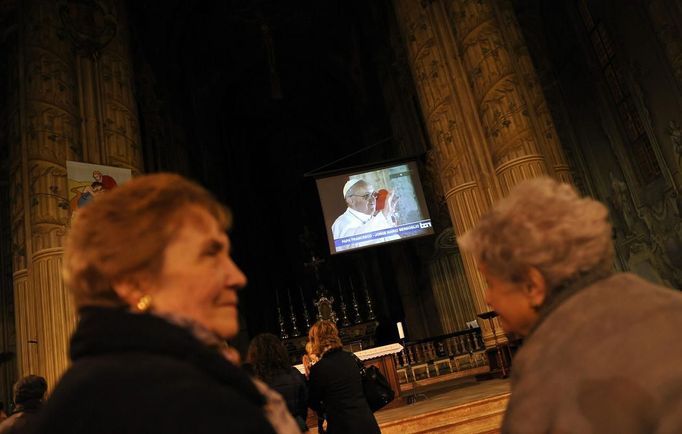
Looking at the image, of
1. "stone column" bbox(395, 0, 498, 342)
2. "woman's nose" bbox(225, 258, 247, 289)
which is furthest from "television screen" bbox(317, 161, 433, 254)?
"woman's nose" bbox(225, 258, 247, 289)

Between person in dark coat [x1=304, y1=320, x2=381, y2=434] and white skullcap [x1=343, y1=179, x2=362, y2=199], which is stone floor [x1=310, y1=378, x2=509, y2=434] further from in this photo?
white skullcap [x1=343, y1=179, x2=362, y2=199]

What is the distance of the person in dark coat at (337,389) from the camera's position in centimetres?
329

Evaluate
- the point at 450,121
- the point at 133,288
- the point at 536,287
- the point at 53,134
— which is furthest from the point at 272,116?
the point at 133,288

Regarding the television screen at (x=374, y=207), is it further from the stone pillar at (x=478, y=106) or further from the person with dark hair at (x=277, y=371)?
the person with dark hair at (x=277, y=371)

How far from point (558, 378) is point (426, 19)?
1024 cm

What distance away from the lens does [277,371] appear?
307 centimetres

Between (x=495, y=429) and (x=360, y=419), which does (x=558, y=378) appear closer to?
(x=360, y=419)

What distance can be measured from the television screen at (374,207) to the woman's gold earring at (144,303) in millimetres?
8772

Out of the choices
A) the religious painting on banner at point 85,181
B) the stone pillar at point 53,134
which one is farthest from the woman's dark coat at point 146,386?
the religious painting on banner at point 85,181

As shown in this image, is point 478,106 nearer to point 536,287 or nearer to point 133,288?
point 536,287

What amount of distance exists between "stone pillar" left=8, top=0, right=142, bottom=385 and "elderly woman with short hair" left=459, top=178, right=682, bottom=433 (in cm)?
708

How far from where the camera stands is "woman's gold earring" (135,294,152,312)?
0.93 metres

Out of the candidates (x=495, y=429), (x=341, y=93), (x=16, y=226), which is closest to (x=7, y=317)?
(x=16, y=226)

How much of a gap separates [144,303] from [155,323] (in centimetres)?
12
